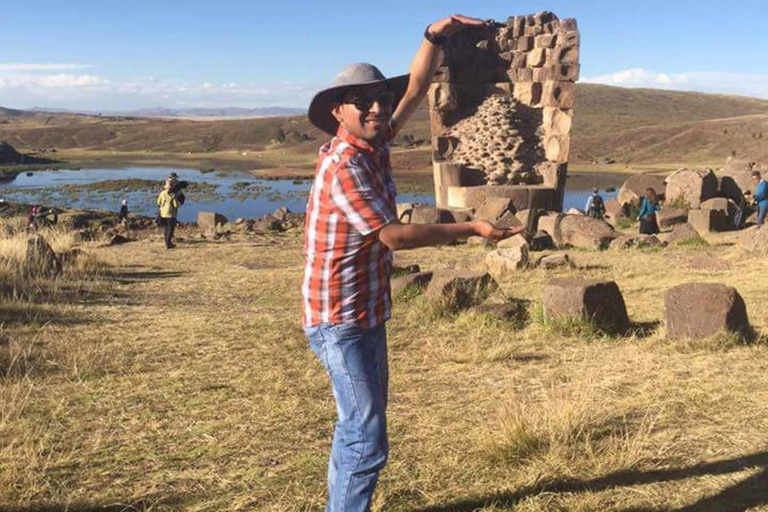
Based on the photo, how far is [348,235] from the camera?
110 inches

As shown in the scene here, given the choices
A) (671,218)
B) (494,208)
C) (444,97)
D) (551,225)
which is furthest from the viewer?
(444,97)

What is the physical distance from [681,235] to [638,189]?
670cm

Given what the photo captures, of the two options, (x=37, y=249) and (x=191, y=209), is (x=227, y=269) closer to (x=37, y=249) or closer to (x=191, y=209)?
(x=37, y=249)

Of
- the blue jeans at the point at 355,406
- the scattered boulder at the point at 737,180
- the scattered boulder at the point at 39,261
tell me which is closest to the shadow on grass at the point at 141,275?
the scattered boulder at the point at 39,261

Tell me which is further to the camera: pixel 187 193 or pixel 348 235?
pixel 187 193

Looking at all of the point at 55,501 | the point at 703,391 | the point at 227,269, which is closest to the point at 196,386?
the point at 55,501

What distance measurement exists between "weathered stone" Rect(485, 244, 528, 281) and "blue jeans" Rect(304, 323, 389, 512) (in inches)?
316

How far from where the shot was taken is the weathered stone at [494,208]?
16.2 metres

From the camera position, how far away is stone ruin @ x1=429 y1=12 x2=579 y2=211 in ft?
59.6

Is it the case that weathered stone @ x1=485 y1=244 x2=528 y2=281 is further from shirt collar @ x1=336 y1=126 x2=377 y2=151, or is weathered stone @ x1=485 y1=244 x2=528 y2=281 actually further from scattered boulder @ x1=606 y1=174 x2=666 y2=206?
scattered boulder @ x1=606 y1=174 x2=666 y2=206

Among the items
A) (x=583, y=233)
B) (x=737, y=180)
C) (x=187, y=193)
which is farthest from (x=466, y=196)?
(x=187, y=193)


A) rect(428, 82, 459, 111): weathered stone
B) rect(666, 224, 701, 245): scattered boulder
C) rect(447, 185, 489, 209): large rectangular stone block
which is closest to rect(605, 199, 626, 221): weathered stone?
rect(447, 185, 489, 209): large rectangular stone block

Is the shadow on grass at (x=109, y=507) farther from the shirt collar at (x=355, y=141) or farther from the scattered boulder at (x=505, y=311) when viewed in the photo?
the scattered boulder at (x=505, y=311)

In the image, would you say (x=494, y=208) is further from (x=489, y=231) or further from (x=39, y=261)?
(x=489, y=231)
